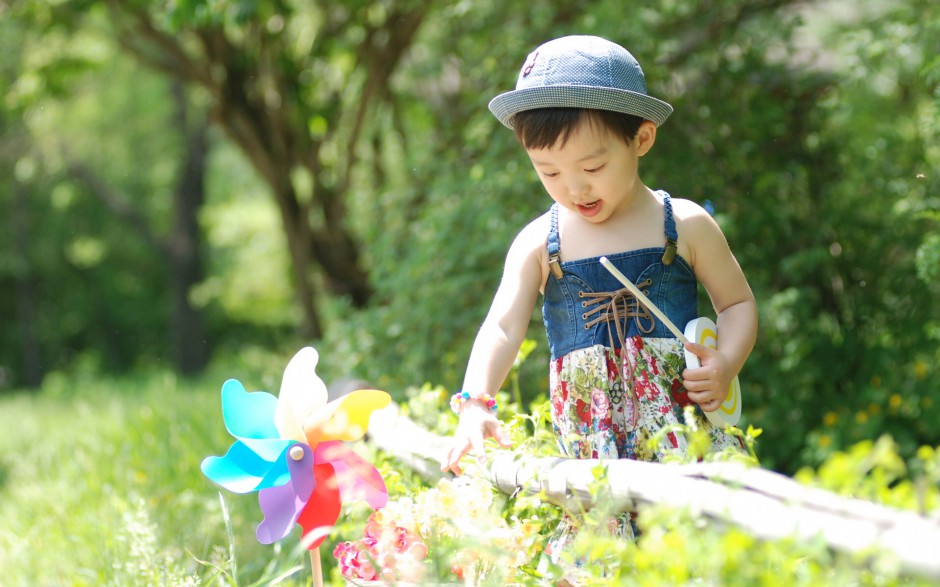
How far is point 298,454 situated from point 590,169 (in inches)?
34.1

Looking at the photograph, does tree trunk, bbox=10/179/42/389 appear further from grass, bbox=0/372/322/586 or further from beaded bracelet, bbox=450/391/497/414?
beaded bracelet, bbox=450/391/497/414

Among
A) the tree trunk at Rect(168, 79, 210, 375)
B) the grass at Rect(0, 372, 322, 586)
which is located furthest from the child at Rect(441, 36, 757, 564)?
the tree trunk at Rect(168, 79, 210, 375)

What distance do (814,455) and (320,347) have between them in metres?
2.55

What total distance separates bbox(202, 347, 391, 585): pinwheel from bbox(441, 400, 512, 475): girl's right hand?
0.22 meters

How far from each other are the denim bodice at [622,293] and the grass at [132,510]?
783mm

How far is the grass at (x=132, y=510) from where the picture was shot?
8.97 feet

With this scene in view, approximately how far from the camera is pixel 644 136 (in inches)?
82.8

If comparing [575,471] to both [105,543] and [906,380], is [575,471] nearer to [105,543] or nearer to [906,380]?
[105,543]

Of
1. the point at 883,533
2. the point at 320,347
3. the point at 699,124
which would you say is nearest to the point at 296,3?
the point at 320,347

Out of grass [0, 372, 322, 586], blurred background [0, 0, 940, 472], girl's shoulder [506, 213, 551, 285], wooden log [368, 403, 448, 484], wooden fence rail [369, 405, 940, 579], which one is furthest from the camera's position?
blurred background [0, 0, 940, 472]

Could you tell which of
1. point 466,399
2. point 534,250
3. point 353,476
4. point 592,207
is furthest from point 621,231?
point 353,476

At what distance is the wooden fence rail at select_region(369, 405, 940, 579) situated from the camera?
1.17m

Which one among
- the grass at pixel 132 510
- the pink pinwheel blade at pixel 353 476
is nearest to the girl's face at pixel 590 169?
the pink pinwheel blade at pixel 353 476

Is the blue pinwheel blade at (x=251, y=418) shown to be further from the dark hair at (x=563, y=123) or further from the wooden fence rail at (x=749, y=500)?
the dark hair at (x=563, y=123)
